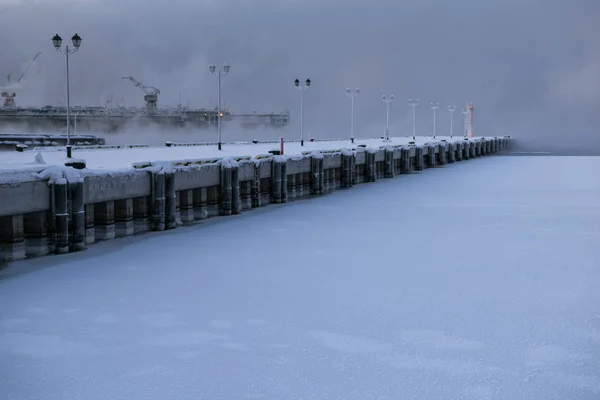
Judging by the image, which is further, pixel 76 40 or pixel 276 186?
pixel 76 40

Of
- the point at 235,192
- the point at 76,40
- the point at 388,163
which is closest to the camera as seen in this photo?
the point at 235,192

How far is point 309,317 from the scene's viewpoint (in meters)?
12.7

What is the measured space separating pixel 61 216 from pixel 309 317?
8.63 metres

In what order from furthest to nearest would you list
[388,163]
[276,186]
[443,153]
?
1. [443,153]
2. [388,163]
3. [276,186]

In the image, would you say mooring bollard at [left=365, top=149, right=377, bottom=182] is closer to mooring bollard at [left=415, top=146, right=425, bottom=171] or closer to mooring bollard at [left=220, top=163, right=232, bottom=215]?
mooring bollard at [left=415, top=146, right=425, bottom=171]

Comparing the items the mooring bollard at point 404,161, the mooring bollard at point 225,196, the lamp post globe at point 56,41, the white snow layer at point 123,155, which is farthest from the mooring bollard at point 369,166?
the mooring bollard at point 225,196

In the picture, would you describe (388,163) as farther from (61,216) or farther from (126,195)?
(61,216)

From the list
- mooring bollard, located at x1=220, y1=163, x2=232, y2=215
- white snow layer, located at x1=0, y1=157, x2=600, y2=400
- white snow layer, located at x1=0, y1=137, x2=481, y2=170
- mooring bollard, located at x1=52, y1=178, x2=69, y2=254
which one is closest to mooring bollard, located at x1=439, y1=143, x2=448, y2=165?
white snow layer, located at x1=0, y1=137, x2=481, y2=170

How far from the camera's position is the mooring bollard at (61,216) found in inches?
722

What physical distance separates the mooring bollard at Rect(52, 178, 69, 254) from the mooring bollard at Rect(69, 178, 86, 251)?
266 mm

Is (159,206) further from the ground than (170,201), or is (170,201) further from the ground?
(170,201)

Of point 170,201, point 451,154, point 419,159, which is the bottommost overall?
point 170,201

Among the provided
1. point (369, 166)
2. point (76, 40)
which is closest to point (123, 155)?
point (76, 40)

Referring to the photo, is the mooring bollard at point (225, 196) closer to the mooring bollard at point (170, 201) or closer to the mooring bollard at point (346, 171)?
the mooring bollard at point (170, 201)
